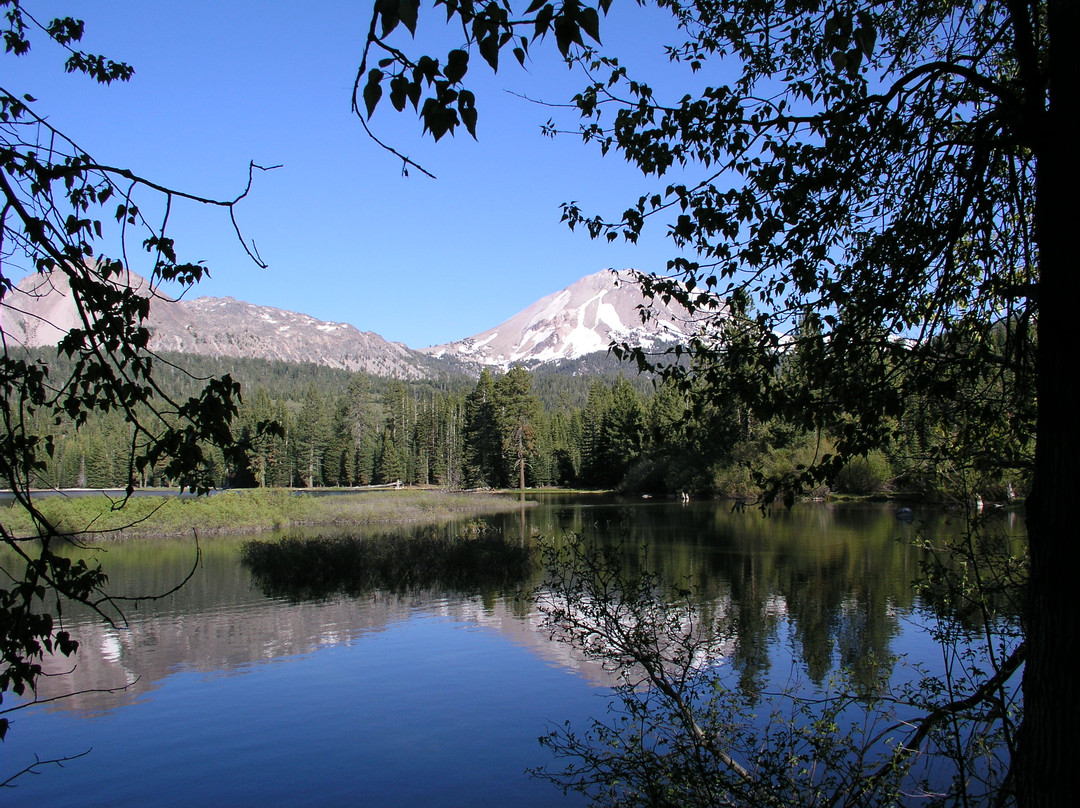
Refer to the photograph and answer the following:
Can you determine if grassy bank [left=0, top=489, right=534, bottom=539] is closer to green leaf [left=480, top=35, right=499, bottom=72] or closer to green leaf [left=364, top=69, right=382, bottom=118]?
green leaf [left=364, top=69, right=382, bottom=118]

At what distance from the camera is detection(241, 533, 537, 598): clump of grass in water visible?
23844 millimetres

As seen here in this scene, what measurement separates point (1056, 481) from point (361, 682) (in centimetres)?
1312

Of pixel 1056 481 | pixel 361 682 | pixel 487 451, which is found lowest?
pixel 361 682

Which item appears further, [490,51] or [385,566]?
[385,566]

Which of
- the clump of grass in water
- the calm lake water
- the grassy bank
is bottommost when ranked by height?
the calm lake water

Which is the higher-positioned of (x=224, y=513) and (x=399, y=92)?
(x=399, y=92)

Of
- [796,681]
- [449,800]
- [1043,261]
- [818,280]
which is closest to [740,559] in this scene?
[796,681]

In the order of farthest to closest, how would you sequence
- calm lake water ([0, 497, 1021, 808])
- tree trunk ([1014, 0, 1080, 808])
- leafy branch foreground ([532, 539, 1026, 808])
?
calm lake water ([0, 497, 1021, 808]), leafy branch foreground ([532, 539, 1026, 808]), tree trunk ([1014, 0, 1080, 808])

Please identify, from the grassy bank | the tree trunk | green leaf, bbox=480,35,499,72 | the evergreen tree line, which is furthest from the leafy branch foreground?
the grassy bank

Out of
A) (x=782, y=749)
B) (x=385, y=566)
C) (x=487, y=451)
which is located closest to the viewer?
(x=782, y=749)

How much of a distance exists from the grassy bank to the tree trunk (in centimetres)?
3632

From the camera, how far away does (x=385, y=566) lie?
25.7 meters

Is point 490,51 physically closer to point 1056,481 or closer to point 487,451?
point 1056,481

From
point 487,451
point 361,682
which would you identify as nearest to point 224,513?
point 361,682
